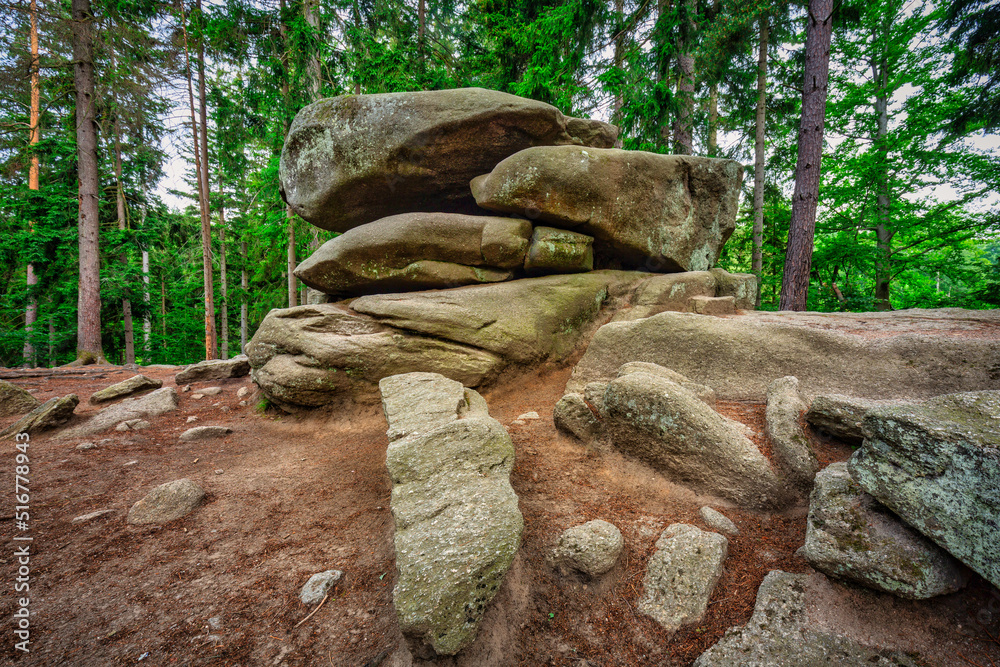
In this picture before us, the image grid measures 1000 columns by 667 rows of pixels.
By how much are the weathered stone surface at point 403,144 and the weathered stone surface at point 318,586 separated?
21.9ft

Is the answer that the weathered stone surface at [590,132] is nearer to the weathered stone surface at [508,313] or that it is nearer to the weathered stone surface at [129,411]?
the weathered stone surface at [508,313]

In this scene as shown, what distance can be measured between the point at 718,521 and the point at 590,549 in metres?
1.13

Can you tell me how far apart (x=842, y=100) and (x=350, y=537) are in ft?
64.2

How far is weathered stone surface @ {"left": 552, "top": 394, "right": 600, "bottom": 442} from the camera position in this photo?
13.8 ft

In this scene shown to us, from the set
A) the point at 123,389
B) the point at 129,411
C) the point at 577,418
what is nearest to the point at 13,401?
the point at 123,389

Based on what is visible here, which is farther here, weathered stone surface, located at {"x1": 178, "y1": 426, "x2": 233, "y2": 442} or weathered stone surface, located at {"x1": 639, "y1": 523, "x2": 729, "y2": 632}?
weathered stone surface, located at {"x1": 178, "y1": 426, "x2": 233, "y2": 442}

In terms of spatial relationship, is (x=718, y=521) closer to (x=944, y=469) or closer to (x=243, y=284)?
(x=944, y=469)

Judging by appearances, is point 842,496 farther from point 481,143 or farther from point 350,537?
point 481,143

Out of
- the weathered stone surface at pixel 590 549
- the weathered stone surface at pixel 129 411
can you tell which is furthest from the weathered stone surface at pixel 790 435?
the weathered stone surface at pixel 129 411

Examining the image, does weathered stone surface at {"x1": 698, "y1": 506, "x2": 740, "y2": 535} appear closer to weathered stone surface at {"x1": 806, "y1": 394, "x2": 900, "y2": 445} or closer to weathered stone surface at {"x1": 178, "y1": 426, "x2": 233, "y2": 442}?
weathered stone surface at {"x1": 806, "y1": 394, "x2": 900, "y2": 445}

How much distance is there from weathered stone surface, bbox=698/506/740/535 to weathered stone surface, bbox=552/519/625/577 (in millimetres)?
769

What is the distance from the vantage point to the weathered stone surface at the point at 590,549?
258 cm

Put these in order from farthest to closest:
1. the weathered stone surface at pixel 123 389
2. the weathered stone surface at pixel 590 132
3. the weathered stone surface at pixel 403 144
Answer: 1. the weathered stone surface at pixel 590 132
2. the weathered stone surface at pixel 123 389
3. the weathered stone surface at pixel 403 144

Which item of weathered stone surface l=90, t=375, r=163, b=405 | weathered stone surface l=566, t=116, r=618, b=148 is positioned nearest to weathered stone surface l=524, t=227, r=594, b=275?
weathered stone surface l=566, t=116, r=618, b=148
